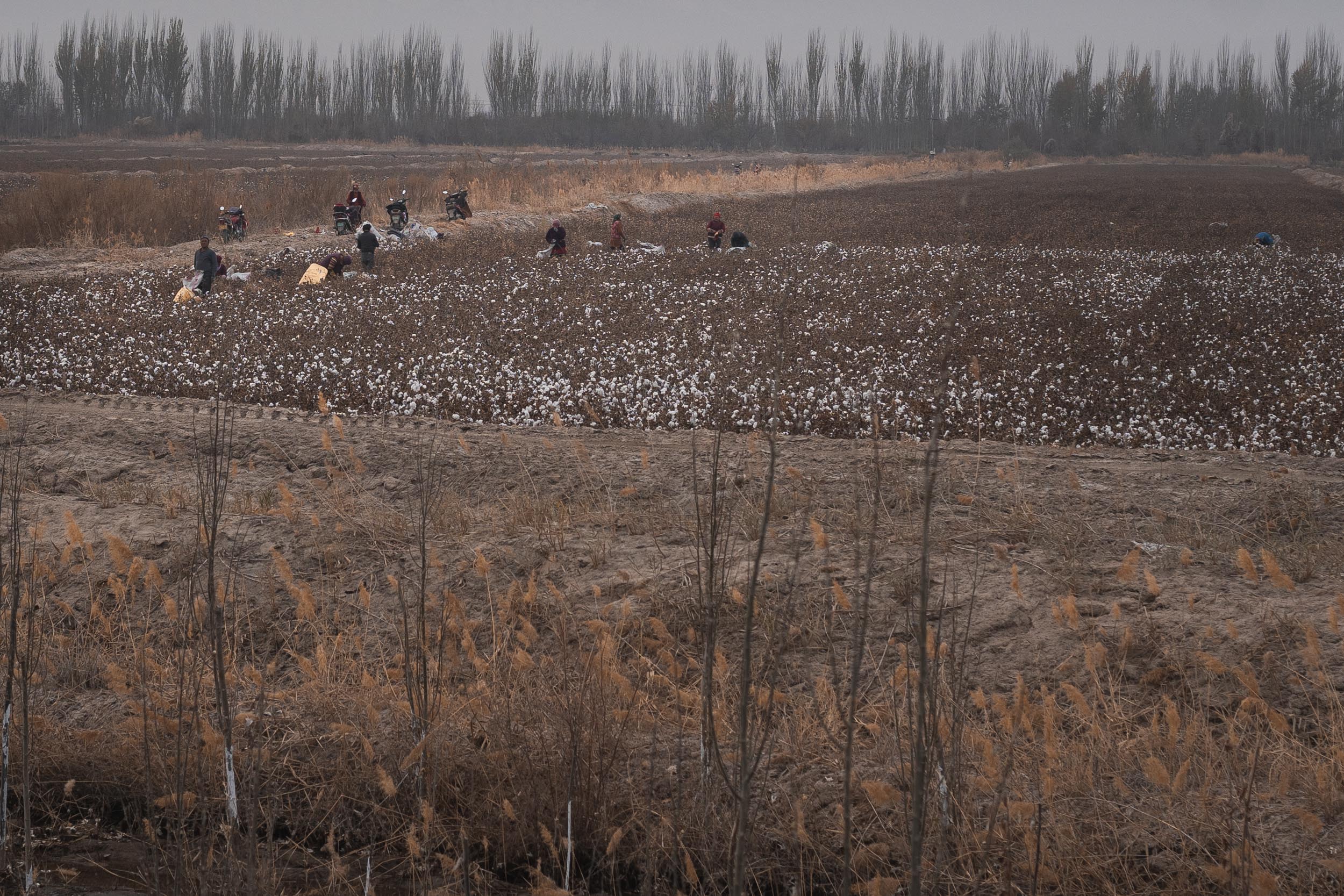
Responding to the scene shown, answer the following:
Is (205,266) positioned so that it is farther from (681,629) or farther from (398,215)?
(681,629)

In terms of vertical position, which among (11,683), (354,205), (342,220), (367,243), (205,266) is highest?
(354,205)

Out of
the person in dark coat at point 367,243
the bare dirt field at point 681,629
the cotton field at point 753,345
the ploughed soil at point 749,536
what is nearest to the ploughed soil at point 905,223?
the person in dark coat at point 367,243

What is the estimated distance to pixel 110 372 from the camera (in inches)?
500

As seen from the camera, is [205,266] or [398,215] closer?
[205,266]

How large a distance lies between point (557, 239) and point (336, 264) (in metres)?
4.13

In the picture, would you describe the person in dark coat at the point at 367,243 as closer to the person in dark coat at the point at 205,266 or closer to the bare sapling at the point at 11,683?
the person in dark coat at the point at 205,266

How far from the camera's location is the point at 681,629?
496 centimetres

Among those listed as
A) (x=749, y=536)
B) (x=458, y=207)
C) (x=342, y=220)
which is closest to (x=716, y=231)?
(x=458, y=207)

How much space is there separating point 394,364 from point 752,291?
20.6 feet

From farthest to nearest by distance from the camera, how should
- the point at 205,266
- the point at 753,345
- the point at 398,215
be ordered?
the point at 398,215 → the point at 205,266 → the point at 753,345

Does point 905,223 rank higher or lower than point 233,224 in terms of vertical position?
higher

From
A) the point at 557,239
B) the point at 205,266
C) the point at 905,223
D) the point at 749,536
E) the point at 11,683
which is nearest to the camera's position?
the point at 11,683

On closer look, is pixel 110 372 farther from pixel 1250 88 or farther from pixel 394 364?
pixel 1250 88

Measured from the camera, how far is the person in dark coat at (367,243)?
18.2m
